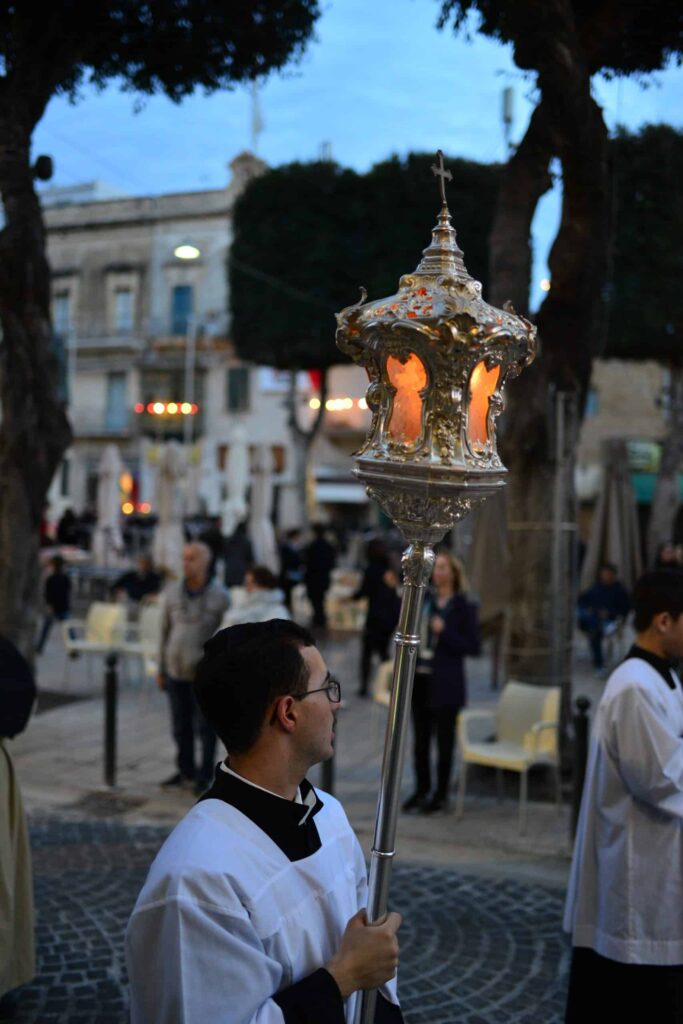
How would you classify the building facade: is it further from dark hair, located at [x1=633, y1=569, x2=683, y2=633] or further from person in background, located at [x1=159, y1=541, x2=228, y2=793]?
dark hair, located at [x1=633, y1=569, x2=683, y2=633]

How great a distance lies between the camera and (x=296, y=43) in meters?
8.15

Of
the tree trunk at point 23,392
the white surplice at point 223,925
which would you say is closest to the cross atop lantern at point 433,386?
the white surplice at point 223,925

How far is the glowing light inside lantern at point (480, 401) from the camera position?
2165 millimetres

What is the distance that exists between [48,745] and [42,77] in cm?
570

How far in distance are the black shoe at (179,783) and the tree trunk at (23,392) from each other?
170cm

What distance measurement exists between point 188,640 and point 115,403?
36022 mm

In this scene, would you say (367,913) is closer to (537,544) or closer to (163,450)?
(537,544)

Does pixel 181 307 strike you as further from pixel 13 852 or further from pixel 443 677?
pixel 13 852

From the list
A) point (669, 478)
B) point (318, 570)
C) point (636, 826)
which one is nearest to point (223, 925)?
point (636, 826)

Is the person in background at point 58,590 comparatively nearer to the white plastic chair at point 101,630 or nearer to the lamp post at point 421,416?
the white plastic chair at point 101,630

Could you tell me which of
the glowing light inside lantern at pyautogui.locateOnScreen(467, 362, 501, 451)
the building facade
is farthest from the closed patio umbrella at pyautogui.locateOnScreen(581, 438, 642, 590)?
the building facade

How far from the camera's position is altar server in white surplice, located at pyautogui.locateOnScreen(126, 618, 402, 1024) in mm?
1832

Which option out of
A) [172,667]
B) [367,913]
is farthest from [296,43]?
[367,913]

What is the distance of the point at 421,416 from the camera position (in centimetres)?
211
